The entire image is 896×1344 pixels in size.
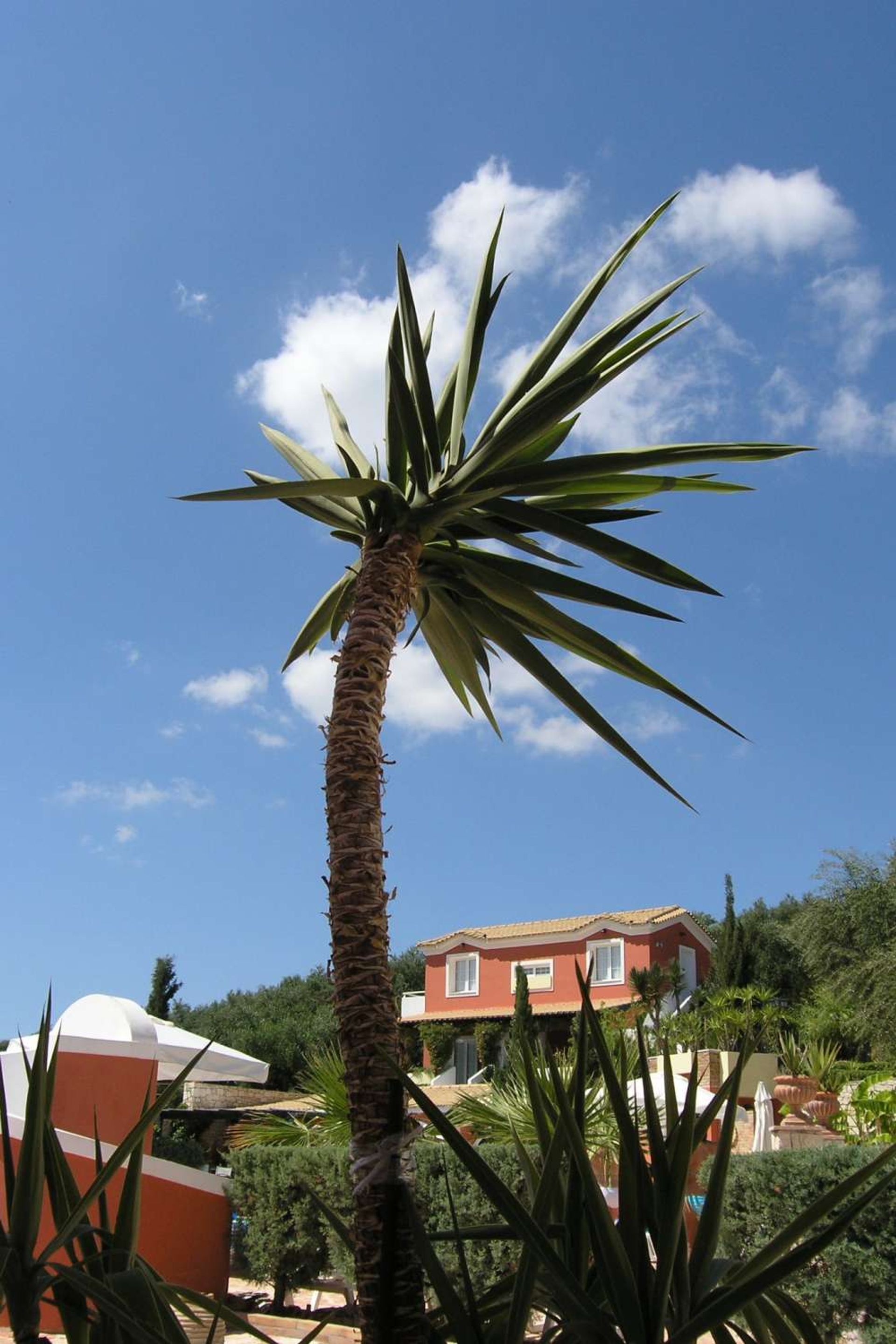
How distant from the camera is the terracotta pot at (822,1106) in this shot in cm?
1678

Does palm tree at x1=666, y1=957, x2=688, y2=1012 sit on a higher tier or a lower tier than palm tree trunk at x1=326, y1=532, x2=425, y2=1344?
higher

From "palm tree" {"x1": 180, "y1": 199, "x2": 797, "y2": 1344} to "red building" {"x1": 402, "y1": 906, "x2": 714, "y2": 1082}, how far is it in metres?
29.7

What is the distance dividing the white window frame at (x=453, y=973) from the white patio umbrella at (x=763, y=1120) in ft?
73.7

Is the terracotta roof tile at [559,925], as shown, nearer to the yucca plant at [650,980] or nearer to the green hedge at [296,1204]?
the yucca plant at [650,980]

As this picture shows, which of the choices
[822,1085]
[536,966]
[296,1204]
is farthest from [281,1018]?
[296,1204]

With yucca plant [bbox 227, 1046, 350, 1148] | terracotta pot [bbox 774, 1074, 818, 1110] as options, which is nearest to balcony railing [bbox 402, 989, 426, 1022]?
terracotta pot [bbox 774, 1074, 818, 1110]

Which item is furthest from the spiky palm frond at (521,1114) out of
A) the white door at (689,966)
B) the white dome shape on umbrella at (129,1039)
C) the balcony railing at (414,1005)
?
the balcony railing at (414,1005)

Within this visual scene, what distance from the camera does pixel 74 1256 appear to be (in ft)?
8.40

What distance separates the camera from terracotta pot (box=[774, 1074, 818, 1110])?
60.3 feet

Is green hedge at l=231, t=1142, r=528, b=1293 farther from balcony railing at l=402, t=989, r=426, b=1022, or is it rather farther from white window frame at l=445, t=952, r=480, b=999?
balcony railing at l=402, t=989, r=426, b=1022

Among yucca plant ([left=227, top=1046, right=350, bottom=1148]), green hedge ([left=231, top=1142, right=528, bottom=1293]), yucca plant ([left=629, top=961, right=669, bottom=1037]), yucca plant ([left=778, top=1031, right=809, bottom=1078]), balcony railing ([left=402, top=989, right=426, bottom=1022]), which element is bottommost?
green hedge ([left=231, top=1142, right=528, bottom=1293])

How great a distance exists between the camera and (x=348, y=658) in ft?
11.7

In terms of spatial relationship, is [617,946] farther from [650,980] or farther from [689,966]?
[689,966]

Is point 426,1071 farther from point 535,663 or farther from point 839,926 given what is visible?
point 535,663
